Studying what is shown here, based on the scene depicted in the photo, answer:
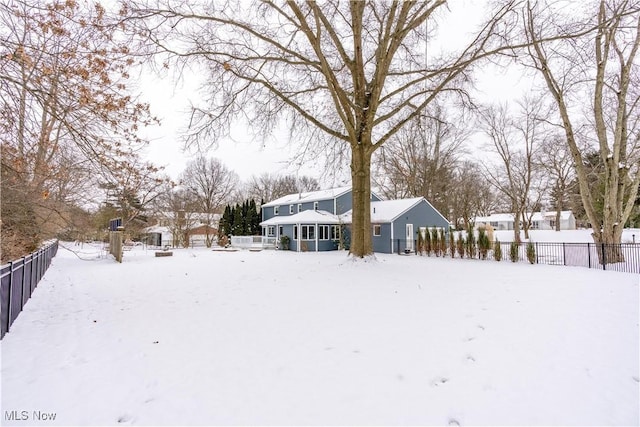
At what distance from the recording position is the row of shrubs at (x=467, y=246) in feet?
49.4

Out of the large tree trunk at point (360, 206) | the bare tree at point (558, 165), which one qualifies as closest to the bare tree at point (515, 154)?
the bare tree at point (558, 165)

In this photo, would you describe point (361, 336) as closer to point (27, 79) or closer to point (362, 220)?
point (27, 79)

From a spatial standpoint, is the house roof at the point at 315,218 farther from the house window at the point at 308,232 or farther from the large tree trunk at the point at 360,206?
the large tree trunk at the point at 360,206

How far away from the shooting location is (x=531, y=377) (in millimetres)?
3760

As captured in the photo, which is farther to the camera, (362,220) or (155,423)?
(362,220)

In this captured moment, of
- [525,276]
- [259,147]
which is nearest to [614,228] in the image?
[525,276]

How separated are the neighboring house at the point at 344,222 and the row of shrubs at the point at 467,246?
3.09 metres

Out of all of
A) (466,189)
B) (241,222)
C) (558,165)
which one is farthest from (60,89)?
(466,189)

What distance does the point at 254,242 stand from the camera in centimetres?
3006

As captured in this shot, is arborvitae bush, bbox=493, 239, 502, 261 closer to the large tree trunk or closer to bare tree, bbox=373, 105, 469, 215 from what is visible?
the large tree trunk

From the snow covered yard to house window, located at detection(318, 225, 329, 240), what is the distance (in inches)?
725

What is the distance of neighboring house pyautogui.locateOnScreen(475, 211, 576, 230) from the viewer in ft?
167

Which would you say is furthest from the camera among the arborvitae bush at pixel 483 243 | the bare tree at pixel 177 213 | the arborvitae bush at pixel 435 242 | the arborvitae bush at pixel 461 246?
the bare tree at pixel 177 213

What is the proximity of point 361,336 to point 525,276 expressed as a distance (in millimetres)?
7571
